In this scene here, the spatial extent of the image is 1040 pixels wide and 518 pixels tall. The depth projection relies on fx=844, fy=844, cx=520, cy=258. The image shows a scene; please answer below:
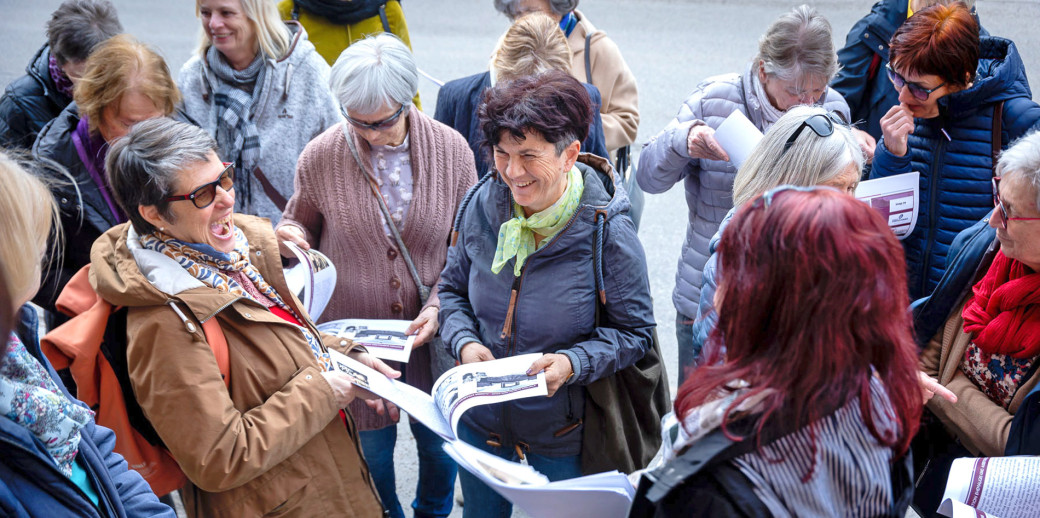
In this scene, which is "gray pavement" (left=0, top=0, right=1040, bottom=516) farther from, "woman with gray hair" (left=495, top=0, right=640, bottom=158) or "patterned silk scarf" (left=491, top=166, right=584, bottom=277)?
"patterned silk scarf" (left=491, top=166, right=584, bottom=277)

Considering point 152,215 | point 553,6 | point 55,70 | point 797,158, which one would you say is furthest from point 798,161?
point 55,70

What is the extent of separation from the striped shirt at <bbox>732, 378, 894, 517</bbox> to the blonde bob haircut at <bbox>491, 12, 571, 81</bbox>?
2136 millimetres

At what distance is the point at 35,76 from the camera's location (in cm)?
352

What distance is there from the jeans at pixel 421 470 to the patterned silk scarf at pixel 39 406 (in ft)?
4.62

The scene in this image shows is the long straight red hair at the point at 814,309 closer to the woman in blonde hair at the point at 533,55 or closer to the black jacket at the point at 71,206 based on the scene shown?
the woman in blonde hair at the point at 533,55

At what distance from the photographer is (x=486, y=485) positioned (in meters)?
2.74

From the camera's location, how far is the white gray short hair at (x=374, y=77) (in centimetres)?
280

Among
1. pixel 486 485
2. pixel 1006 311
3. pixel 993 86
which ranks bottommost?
pixel 486 485

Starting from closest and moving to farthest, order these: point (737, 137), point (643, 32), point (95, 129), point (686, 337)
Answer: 1. point (737, 137)
2. point (95, 129)
3. point (686, 337)
4. point (643, 32)

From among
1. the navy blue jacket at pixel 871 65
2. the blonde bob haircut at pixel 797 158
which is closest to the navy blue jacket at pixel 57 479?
the blonde bob haircut at pixel 797 158

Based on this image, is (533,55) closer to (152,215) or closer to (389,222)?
(389,222)

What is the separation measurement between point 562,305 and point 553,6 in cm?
195

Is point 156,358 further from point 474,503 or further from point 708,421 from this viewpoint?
point 708,421

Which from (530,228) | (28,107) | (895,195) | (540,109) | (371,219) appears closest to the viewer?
(540,109)
